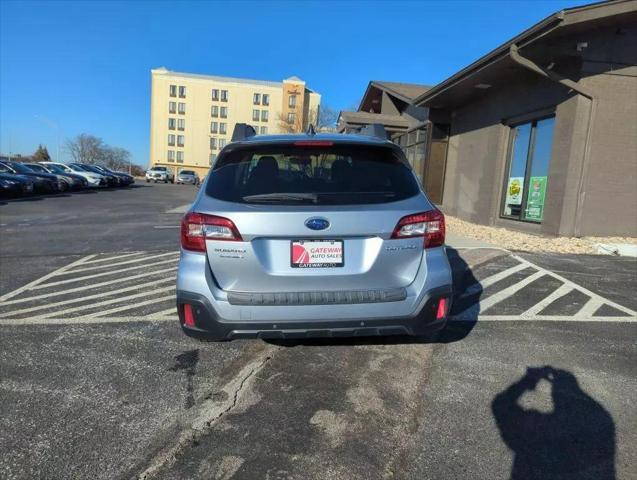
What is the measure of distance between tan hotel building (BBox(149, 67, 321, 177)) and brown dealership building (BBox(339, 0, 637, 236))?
7106 cm

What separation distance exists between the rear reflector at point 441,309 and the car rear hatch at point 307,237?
293mm

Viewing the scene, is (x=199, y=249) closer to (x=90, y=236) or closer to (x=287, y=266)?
(x=287, y=266)

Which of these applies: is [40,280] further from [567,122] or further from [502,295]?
[567,122]

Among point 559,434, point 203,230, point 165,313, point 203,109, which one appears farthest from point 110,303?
point 203,109

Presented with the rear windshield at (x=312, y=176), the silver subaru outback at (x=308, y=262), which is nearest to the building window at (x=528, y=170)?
the rear windshield at (x=312, y=176)

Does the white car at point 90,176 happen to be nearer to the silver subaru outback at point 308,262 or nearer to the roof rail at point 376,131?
the roof rail at point 376,131

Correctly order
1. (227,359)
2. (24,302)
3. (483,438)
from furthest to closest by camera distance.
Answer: (24,302) → (227,359) → (483,438)

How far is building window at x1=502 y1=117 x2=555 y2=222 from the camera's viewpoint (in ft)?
36.9

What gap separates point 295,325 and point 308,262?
0.42 meters

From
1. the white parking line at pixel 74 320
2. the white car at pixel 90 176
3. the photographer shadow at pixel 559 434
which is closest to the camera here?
the photographer shadow at pixel 559 434

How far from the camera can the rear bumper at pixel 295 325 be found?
307cm

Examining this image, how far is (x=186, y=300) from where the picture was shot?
10.3 feet

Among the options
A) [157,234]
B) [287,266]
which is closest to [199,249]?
[287,266]

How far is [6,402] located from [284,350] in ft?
6.41
